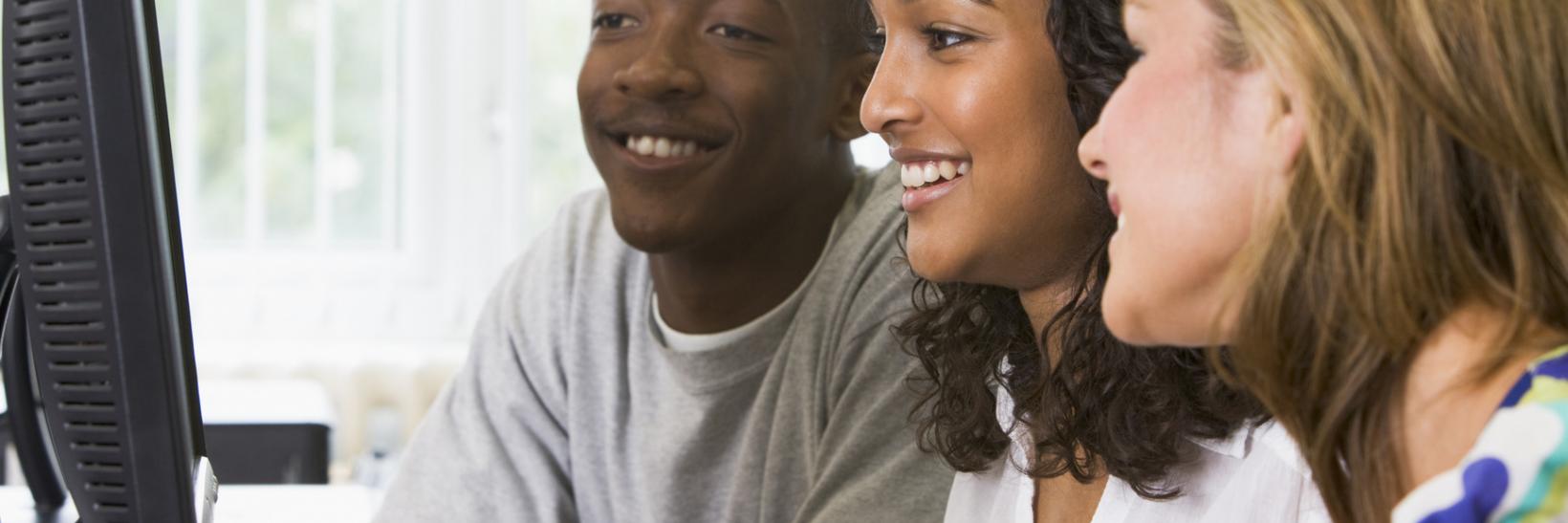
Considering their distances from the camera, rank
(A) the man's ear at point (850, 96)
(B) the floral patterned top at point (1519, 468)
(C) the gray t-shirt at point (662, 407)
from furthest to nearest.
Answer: (A) the man's ear at point (850, 96) < (C) the gray t-shirt at point (662, 407) < (B) the floral patterned top at point (1519, 468)

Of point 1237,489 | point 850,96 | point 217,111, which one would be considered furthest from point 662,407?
point 217,111

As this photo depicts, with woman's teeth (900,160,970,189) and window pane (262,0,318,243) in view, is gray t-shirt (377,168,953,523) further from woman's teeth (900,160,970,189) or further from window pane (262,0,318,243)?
window pane (262,0,318,243)

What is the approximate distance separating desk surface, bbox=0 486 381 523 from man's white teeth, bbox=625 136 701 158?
19.3 inches

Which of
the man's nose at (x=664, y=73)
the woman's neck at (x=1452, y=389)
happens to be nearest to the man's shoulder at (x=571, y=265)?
the man's nose at (x=664, y=73)

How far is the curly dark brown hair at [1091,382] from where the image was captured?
0.96m

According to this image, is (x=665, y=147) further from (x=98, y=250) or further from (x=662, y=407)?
(x=98, y=250)

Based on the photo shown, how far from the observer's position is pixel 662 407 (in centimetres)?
154

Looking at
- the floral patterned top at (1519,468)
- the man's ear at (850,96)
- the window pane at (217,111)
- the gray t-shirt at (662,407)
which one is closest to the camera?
the floral patterned top at (1519,468)

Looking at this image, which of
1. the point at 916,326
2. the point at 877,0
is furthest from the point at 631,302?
the point at 877,0

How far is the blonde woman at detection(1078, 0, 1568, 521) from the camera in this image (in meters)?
0.60

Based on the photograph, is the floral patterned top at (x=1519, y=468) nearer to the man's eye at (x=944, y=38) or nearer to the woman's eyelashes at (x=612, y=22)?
the man's eye at (x=944, y=38)

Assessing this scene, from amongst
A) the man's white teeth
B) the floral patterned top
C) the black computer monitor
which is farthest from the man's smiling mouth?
the floral patterned top

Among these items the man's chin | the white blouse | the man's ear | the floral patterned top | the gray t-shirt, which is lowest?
the gray t-shirt

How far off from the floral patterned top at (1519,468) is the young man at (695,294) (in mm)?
831
